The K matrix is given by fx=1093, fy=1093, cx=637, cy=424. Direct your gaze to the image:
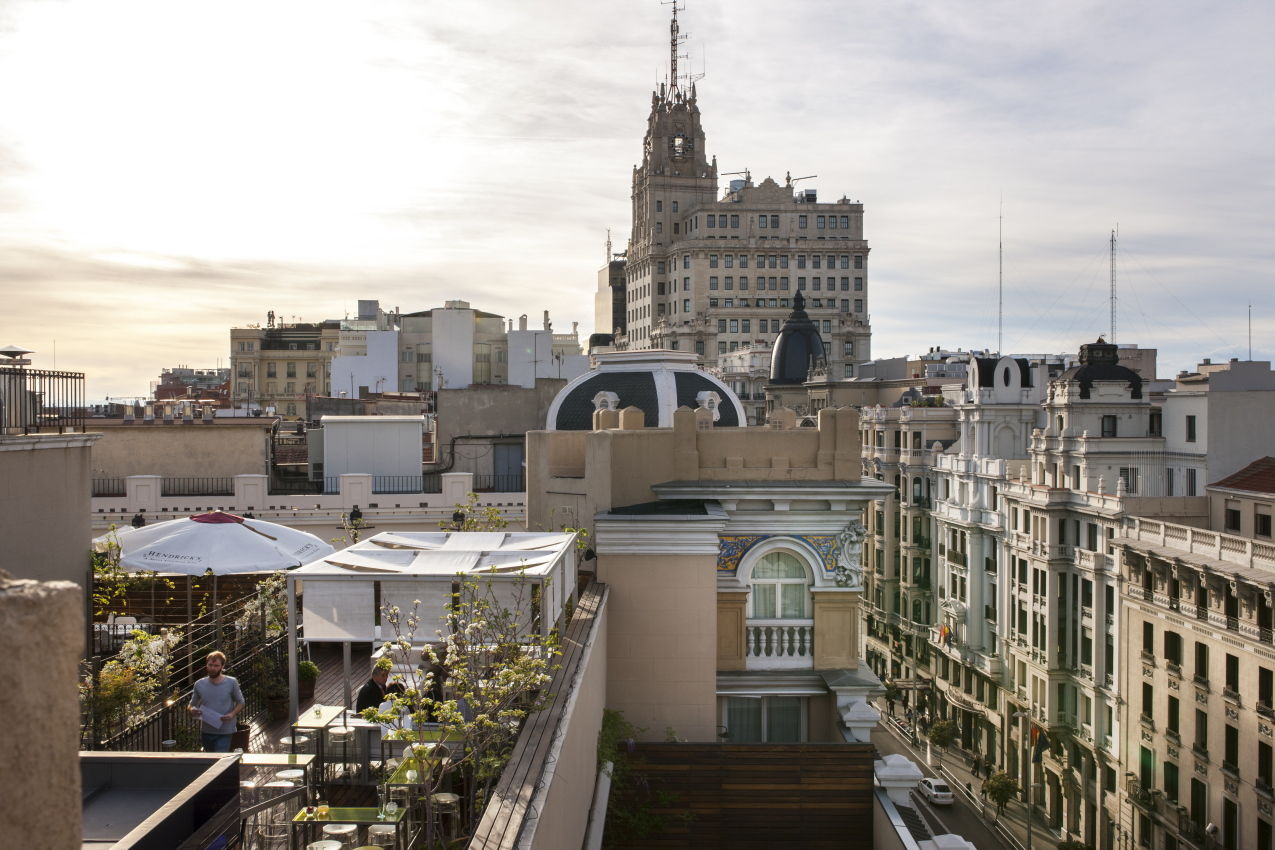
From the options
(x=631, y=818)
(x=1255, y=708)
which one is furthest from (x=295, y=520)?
(x=1255, y=708)

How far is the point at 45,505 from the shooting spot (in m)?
15.2

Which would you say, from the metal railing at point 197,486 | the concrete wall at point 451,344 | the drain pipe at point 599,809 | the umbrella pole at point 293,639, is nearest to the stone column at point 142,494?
the metal railing at point 197,486

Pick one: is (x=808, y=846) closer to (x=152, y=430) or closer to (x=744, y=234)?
(x=152, y=430)

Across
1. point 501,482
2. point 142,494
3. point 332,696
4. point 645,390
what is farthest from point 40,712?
point 501,482

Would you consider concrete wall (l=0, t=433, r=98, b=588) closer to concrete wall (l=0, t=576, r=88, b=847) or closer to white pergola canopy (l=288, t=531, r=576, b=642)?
white pergola canopy (l=288, t=531, r=576, b=642)

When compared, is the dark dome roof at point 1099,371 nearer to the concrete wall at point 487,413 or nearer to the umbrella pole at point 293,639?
the concrete wall at point 487,413

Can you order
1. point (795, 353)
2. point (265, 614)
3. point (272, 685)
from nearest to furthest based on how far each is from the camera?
point (272, 685) → point (265, 614) → point (795, 353)

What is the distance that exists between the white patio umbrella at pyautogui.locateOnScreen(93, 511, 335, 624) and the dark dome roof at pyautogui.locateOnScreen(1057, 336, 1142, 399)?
41093 millimetres

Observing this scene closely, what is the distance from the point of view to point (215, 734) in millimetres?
11516

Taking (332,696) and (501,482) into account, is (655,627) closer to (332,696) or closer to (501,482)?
(332,696)

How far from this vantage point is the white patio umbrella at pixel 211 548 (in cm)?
1716

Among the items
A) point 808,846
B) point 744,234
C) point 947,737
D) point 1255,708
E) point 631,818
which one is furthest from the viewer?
point 744,234

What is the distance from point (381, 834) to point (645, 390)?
19515 mm

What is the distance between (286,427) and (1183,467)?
43113 millimetres
